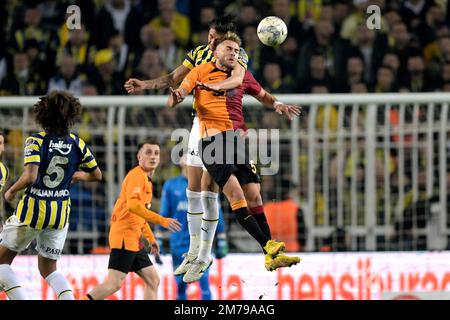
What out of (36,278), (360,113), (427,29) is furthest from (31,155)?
(427,29)

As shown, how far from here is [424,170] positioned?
14.5 metres

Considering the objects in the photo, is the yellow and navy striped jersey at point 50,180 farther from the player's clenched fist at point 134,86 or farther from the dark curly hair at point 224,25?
the dark curly hair at point 224,25

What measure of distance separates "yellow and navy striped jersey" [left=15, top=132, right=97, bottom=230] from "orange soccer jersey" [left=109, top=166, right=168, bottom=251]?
1.18 m

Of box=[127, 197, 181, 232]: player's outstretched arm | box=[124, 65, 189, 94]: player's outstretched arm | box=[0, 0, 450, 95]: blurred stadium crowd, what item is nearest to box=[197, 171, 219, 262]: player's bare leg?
box=[127, 197, 181, 232]: player's outstretched arm

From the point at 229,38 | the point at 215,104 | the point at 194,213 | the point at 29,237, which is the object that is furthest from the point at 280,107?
the point at 29,237

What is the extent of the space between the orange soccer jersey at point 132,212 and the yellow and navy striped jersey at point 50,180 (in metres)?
1.18

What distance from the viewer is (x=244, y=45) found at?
16125mm

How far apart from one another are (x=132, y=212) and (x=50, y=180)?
139 centimetres

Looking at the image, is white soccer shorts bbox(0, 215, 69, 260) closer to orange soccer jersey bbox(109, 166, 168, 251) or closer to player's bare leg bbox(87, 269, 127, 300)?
orange soccer jersey bbox(109, 166, 168, 251)

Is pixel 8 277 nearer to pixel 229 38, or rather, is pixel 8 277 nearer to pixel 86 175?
pixel 86 175

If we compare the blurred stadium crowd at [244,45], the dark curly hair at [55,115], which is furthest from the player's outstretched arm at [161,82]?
the blurred stadium crowd at [244,45]


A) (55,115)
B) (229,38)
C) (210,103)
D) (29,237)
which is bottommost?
(29,237)

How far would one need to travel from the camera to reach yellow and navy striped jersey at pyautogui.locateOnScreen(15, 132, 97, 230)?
10133mm

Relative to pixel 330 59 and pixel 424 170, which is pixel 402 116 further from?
pixel 330 59
